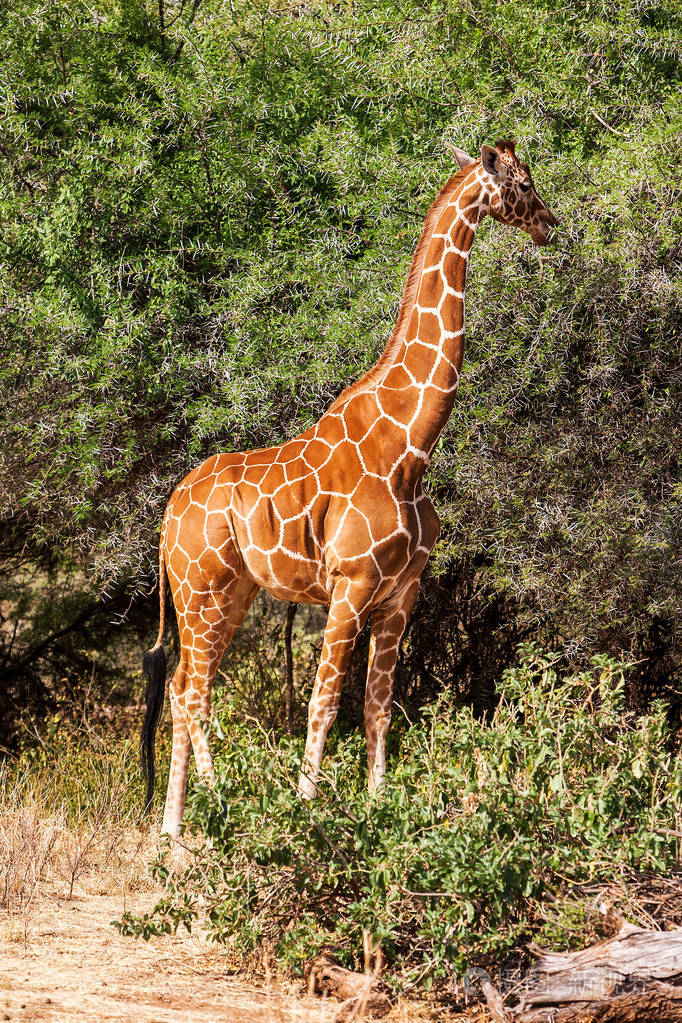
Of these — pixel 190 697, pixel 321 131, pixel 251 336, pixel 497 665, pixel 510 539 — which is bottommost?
pixel 497 665

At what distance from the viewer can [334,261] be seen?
729 centimetres

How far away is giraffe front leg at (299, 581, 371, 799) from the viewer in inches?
209

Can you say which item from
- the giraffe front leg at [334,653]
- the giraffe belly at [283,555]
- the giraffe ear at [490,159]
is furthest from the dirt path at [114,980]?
the giraffe ear at [490,159]

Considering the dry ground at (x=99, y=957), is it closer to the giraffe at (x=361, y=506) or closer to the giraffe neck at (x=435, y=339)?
the giraffe at (x=361, y=506)

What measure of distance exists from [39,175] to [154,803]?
4.47 m

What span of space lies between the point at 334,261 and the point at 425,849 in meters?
4.34

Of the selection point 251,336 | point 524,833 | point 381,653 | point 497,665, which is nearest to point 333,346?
point 251,336

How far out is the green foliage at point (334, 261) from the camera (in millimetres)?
6793

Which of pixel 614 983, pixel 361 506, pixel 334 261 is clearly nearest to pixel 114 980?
pixel 614 983

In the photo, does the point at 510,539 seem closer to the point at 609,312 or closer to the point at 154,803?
the point at 609,312

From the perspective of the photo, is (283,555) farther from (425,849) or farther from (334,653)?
(425,849)

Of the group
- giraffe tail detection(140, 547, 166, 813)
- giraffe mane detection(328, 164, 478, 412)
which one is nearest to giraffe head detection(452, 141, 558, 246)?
giraffe mane detection(328, 164, 478, 412)

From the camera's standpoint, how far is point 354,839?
4.48 metres

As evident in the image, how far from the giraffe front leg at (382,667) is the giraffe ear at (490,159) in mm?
2104
